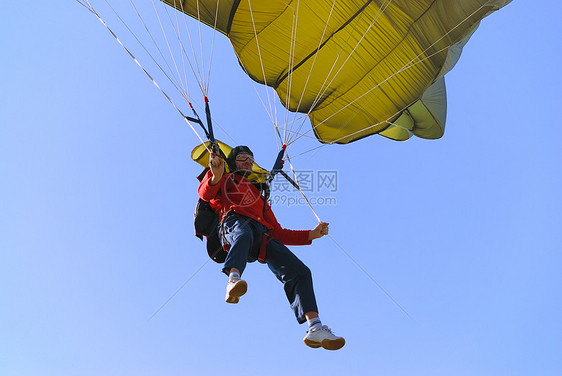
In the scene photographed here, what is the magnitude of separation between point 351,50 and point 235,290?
12.3 ft

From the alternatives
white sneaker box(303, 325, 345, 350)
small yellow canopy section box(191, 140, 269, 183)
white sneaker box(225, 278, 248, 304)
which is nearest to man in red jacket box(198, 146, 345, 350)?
white sneaker box(303, 325, 345, 350)

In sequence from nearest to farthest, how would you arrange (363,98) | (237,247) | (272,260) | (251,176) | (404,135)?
1. (237,247)
2. (272,260)
3. (251,176)
4. (363,98)
5. (404,135)

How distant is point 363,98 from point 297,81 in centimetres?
83

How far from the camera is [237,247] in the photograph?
470 centimetres

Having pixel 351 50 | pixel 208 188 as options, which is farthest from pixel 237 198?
pixel 351 50

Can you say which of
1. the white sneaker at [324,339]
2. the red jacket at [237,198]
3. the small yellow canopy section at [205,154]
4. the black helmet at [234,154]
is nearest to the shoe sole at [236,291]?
the white sneaker at [324,339]

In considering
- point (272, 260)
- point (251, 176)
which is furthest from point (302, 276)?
point (251, 176)

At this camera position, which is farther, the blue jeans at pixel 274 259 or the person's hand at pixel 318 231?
the person's hand at pixel 318 231

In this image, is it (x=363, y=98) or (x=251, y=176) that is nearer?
(x=251, y=176)

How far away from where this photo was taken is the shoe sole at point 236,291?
4.29 metres

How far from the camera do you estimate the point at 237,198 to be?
5.11 metres

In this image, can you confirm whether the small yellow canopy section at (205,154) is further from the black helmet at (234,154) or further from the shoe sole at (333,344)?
the shoe sole at (333,344)

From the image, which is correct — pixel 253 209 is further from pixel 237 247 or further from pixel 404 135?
pixel 404 135

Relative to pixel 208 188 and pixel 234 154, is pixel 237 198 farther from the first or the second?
pixel 234 154
